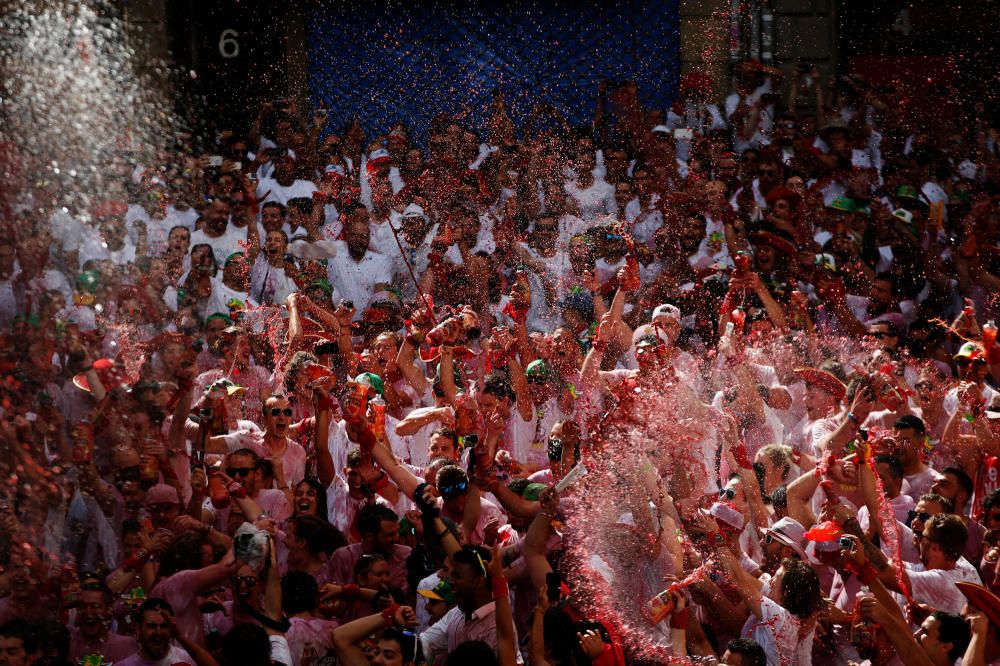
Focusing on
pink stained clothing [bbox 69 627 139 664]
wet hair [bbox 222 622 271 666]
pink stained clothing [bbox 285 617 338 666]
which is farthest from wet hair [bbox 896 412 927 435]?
pink stained clothing [bbox 69 627 139 664]

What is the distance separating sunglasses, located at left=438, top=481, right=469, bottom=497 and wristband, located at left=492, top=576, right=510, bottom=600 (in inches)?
25.4

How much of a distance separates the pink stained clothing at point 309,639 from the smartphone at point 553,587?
57 centimetres

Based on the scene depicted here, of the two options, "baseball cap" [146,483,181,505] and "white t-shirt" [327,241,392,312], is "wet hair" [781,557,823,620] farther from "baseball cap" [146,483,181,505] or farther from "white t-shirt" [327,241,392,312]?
"white t-shirt" [327,241,392,312]

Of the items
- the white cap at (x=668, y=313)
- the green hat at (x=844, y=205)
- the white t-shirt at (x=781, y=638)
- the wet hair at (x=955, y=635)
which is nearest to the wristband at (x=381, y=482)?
the white t-shirt at (x=781, y=638)

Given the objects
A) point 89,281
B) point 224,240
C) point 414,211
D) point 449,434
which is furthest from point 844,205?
point 89,281

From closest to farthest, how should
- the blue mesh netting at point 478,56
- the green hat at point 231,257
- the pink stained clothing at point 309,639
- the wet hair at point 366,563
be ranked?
the pink stained clothing at point 309,639 → the wet hair at point 366,563 → the green hat at point 231,257 → the blue mesh netting at point 478,56

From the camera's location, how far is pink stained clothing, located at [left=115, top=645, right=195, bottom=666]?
323 centimetres

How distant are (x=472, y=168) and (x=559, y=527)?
11.9ft

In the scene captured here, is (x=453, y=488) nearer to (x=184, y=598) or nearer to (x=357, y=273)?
(x=184, y=598)

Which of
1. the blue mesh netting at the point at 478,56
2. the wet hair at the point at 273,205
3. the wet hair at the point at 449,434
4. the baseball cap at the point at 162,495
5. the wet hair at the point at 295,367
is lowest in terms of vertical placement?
the baseball cap at the point at 162,495

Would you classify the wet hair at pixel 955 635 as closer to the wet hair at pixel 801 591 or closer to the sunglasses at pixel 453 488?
the wet hair at pixel 801 591

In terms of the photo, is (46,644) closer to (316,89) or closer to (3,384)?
(3,384)

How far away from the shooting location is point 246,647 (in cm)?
305

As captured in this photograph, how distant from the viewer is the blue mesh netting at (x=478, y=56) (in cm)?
842
